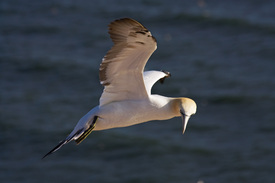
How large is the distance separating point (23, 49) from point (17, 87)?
4.65ft

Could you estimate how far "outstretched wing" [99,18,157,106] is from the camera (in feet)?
27.1

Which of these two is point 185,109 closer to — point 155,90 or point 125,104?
point 125,104

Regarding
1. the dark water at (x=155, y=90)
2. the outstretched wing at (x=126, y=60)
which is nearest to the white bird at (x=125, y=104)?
the outstretched wing at (x=126, y=60)

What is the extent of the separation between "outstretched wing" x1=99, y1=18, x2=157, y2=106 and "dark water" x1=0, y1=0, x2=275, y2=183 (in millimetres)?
9503

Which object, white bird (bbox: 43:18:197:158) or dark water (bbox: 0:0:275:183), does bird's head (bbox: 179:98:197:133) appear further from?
dark water (bbox: 0:0:275:183)

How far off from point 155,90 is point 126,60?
1132cm

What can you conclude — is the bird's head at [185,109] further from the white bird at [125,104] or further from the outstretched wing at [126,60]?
the outstretched wing at [126,60]

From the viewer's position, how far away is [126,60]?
884 cm

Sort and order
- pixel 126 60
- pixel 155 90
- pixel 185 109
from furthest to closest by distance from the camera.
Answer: pixel 155 90
pixel 185 109
pixel 126 60

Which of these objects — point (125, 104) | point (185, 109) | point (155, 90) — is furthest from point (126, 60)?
point (155, 90)

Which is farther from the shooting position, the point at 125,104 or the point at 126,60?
the point at 125,104

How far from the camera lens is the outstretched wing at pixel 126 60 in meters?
8.27

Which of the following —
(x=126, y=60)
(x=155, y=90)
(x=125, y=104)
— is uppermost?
→ (x=155, y=90)

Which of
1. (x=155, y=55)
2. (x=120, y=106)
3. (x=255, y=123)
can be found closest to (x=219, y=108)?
(x=255, y=123)
